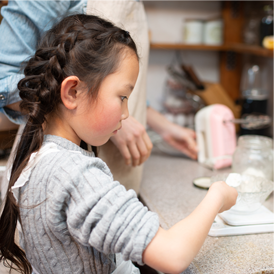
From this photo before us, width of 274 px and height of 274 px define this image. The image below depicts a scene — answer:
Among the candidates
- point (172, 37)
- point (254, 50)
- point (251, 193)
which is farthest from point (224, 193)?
point (172, 37)

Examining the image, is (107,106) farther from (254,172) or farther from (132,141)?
(254,172)

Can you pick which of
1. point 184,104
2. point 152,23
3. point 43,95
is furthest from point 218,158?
point 152,23

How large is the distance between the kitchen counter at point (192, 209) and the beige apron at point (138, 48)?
105mm

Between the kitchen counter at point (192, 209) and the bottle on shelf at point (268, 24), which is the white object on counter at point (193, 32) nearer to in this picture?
the bottle on shelf at point (268, 24)

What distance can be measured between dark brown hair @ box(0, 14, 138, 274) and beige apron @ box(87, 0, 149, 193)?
22 centimetres

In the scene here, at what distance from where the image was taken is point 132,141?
927 mm

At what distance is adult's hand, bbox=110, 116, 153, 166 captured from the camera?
3.01 ft

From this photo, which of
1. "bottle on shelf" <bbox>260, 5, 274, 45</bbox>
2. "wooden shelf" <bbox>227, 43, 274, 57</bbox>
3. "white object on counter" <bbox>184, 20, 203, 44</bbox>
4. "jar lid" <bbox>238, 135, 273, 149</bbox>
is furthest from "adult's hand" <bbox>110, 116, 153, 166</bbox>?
"white object on counter" <bbox>184, 20, 203, 44</bbox>

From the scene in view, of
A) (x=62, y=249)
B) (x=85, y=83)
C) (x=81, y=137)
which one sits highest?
(x=85, y=83)

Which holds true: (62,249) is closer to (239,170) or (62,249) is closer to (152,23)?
(239,170)

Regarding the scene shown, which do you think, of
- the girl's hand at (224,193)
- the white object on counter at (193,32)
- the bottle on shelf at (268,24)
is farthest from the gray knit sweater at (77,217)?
the white object on counter at (193,32)

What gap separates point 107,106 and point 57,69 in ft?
0.41

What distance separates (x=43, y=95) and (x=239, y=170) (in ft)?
2.41

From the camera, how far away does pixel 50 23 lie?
2.81ft
